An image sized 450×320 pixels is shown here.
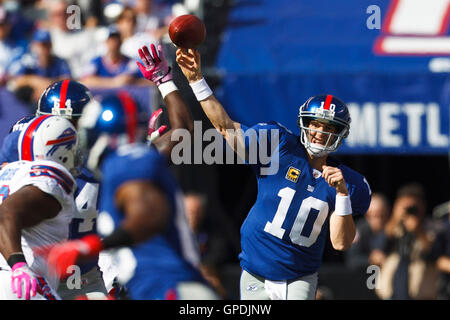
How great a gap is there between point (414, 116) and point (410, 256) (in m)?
1.50

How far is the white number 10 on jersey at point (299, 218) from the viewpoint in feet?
19.9

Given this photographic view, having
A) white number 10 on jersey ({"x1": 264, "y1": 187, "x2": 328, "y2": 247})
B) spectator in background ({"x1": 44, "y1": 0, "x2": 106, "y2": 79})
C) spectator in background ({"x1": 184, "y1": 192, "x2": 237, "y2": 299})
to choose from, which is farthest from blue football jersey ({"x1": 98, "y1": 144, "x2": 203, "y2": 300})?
spectator in background ({"x1": 44, "y1": 0, "x2": 106, "y2": 79})

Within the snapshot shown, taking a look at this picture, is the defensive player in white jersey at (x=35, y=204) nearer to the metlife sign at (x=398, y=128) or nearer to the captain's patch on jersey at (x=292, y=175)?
the captain's patch on jersey at (x=292, y=175)

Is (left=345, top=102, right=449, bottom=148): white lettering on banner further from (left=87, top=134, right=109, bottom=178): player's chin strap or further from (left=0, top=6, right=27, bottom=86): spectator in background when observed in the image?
(left=87, top=134, right=109, bottom=178): player's chin strap

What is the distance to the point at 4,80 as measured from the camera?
1048 centimetres

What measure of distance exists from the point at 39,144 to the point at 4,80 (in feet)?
17.6

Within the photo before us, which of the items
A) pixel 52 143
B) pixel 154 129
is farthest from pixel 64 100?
pixel 52 143

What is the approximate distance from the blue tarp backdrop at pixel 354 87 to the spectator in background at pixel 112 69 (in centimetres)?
95

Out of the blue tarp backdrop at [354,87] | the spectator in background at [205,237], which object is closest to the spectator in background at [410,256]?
the blue tarp backdrop at [354,87]

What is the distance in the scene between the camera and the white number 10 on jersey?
6055mm

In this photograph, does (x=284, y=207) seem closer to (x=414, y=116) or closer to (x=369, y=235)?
(x=369, y=235)
